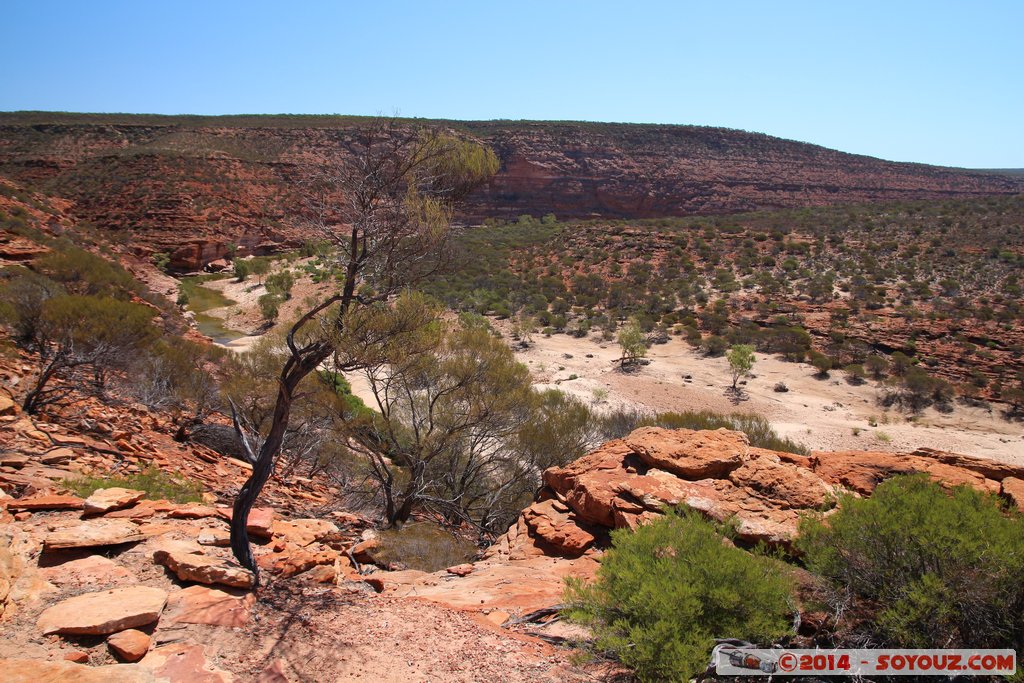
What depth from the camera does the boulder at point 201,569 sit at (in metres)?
4.03

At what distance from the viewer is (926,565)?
11.7 feet

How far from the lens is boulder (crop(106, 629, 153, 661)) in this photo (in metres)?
3.06

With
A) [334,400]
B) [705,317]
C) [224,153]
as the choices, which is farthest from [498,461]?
[224,153]

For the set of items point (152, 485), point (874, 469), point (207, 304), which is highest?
point (874, 469)

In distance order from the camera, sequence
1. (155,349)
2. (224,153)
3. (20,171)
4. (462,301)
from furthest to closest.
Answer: (224,153), (20,171), (462,301), (155,349)

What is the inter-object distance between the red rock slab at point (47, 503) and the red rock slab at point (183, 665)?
2.26m

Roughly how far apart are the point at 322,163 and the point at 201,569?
48095mm

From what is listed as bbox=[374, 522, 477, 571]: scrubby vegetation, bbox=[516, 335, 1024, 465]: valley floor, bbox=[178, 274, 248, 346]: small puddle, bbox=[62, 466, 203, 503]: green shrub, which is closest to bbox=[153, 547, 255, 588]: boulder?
bbox=[62, 466, 203, 503]: green shrub

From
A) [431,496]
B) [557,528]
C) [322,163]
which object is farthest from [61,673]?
[322,163]

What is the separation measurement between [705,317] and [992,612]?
78.9 feet

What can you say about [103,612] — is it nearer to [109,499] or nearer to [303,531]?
[109,499]

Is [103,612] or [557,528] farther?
[557,528]

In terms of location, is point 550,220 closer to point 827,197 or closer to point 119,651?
point 827,197

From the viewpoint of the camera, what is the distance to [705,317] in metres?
26.2
